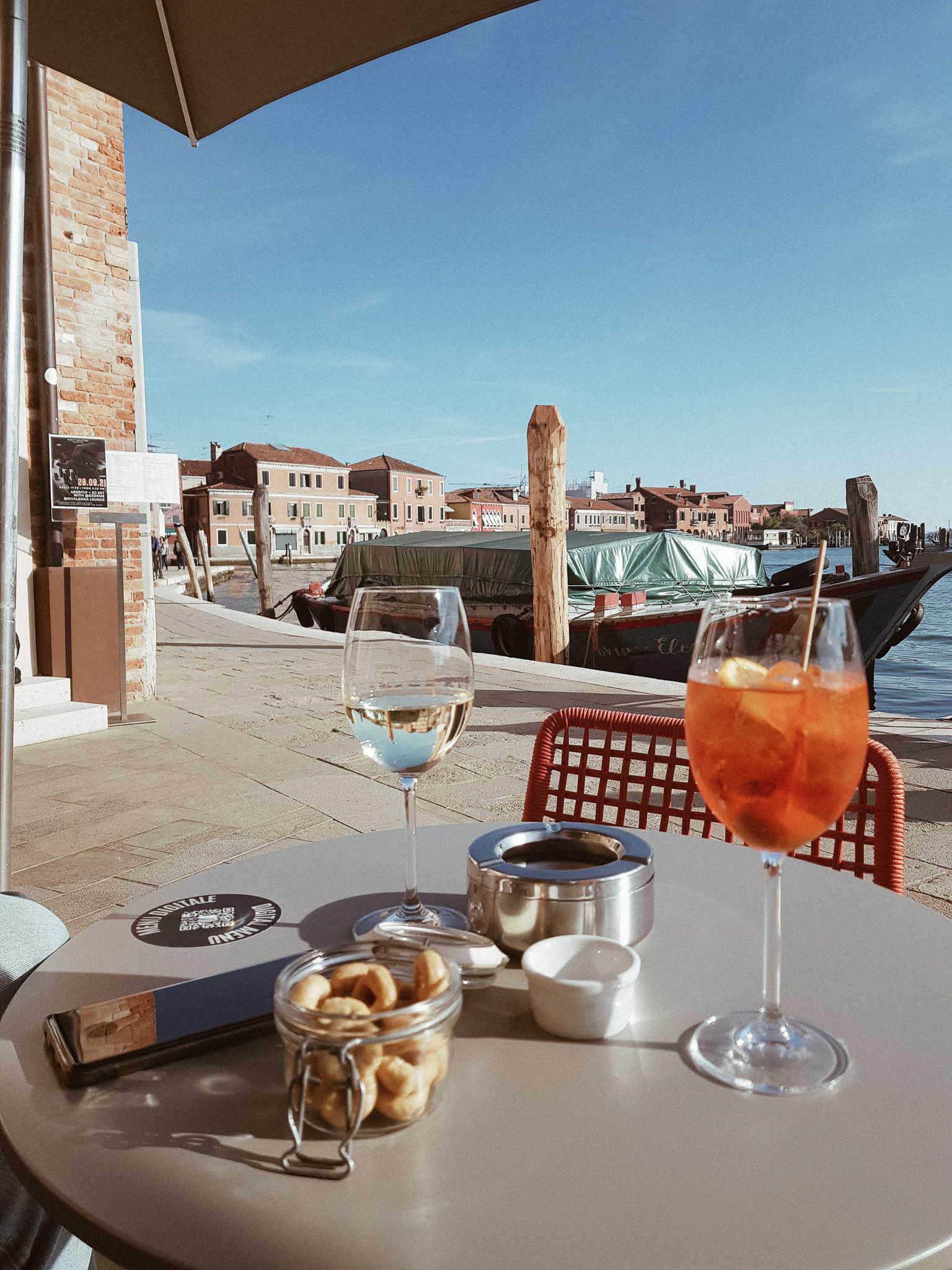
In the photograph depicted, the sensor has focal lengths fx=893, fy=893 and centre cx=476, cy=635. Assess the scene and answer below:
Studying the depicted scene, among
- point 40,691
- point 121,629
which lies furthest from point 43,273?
point 40,691

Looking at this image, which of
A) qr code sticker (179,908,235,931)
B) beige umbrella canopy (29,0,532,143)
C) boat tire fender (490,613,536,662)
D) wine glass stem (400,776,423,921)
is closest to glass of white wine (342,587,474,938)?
wine glass stem (400,776,423,921)

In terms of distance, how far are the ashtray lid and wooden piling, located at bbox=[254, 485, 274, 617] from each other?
57.1 feet

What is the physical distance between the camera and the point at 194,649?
9.82 m

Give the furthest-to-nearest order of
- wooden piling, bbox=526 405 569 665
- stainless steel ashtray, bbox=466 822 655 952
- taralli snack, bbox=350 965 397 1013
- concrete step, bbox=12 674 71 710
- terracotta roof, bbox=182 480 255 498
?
terracotta roof, bbox=182 480 255 498
wooden piling, bbox=526 405 569 665
concrete step, bbox=12 674 71 710
stainless steel ashtray, bbox=466 822 655 952
taralli snack, bbox=350 965 397 1013

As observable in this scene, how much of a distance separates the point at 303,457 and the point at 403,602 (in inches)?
2708

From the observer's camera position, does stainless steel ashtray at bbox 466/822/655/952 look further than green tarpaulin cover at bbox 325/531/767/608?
No

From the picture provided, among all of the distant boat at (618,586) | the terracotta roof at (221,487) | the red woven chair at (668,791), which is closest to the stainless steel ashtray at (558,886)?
the red woven chair at (668,791)

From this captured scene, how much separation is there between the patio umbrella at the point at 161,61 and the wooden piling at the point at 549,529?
655 cm

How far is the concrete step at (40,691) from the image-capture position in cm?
537

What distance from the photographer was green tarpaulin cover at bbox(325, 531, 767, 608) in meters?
13.5

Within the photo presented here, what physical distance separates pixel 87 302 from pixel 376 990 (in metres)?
6.40

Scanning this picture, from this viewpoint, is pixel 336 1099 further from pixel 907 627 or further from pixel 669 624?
pixel 907 627

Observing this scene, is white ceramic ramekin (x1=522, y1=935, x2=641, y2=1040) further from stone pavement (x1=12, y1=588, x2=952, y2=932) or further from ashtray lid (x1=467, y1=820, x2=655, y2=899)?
stone pavement (x1=12, y1=588, x2=952, y2=932)

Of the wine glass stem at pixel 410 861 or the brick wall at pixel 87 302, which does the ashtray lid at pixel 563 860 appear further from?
the brick wall at pixel 87 302
